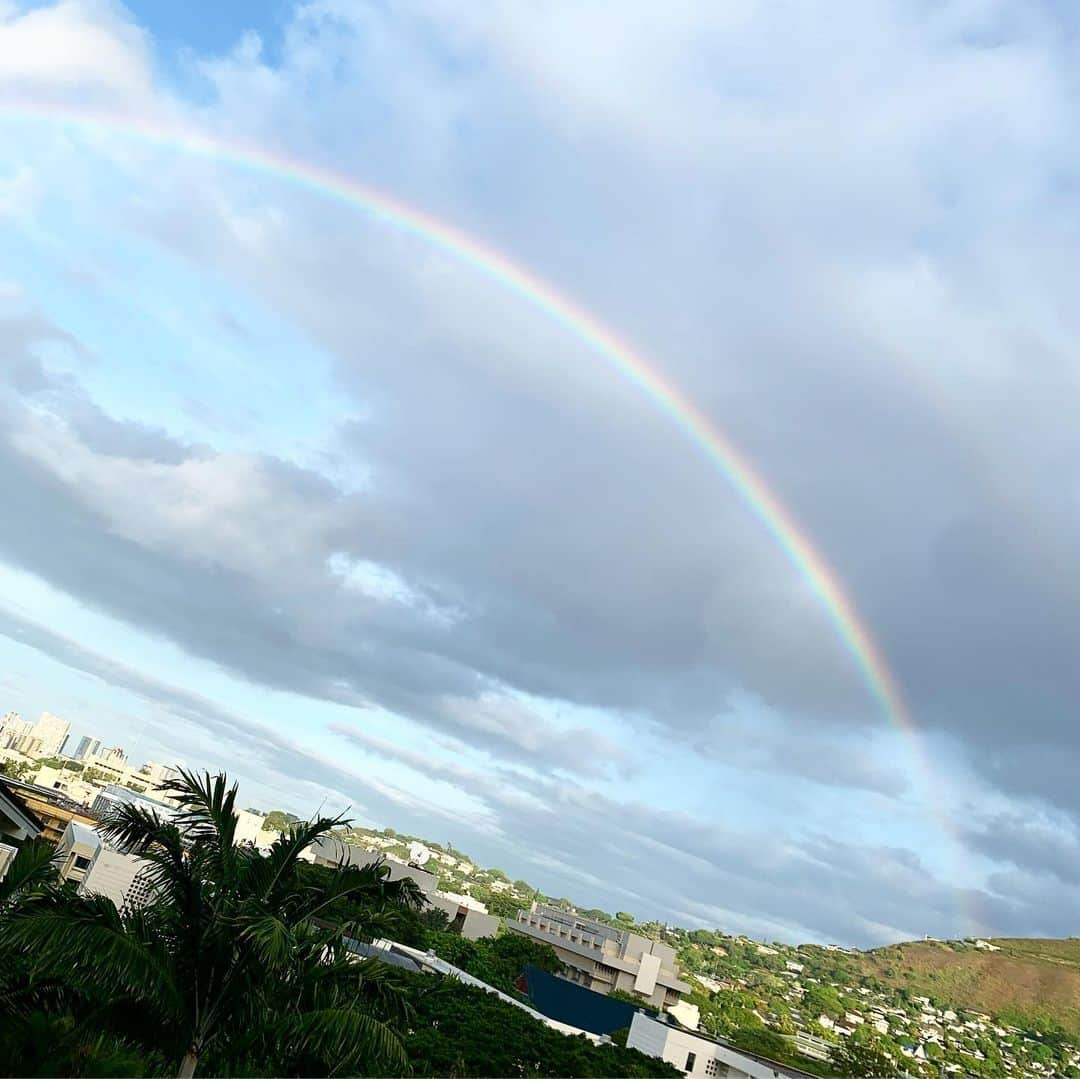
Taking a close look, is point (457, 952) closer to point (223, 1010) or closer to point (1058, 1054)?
point (223, 1010)

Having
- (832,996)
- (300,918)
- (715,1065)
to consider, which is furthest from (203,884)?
(832,996)

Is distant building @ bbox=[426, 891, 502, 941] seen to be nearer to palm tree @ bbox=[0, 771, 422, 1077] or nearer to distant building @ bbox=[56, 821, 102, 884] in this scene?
distant building @ bbox=[56, 821, 102, 884]

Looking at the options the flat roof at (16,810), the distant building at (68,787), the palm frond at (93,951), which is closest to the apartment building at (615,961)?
the flat roof at (16,810)

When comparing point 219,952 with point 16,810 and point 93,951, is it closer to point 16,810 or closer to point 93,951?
point 93,951

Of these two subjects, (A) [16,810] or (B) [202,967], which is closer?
(B) [202,967]

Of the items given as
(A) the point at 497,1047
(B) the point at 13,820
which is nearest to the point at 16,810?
(B) the point at 13,820

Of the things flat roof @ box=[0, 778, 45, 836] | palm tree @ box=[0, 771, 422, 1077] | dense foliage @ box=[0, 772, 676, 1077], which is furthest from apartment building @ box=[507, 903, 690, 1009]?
palm tree @ box=[0, 771, 422, 1077]
